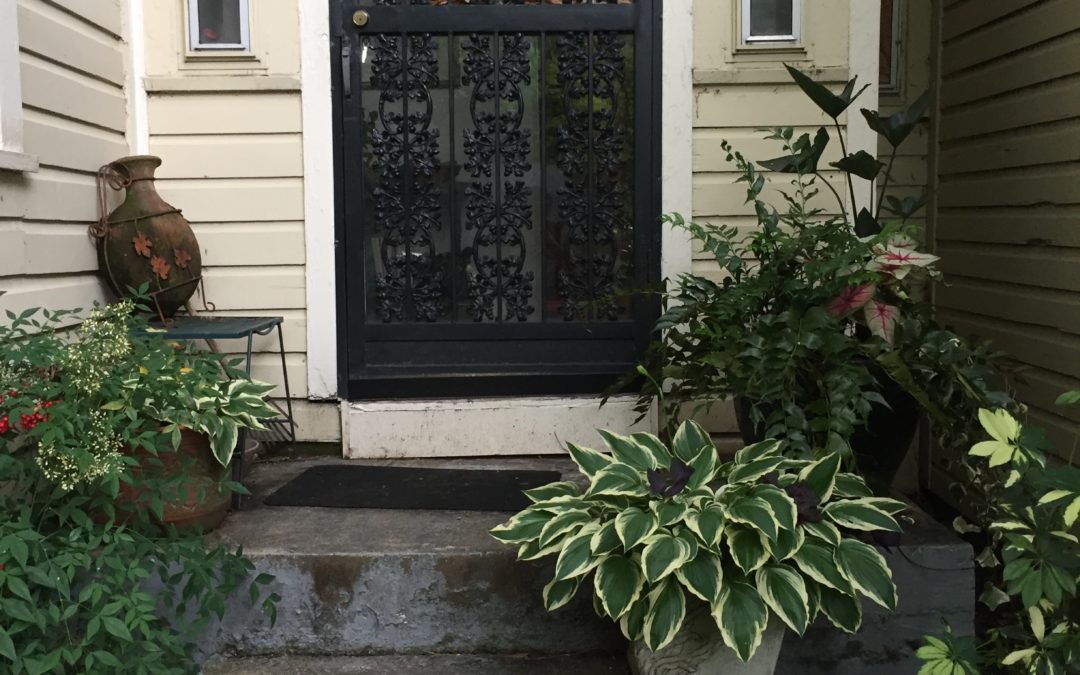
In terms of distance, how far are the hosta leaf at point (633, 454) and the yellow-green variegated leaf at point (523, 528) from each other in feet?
0.70

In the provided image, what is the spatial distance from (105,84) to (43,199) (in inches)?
21.7

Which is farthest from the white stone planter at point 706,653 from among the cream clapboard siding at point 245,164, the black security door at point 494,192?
the cream clapboard siding at point 245,164

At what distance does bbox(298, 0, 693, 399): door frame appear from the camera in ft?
10.9

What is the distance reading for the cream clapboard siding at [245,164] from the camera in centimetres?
331

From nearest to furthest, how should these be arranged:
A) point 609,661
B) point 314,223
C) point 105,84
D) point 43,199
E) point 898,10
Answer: point 609,661 → point 43,199 → point 105,84 → point 314,223 → point 898,10

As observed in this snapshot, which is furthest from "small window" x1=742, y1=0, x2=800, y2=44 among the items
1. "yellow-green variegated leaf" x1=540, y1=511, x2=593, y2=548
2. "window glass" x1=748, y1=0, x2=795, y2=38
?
"yellow-green variegated leaf" x1=540, y1=511, x2=593, y2=548

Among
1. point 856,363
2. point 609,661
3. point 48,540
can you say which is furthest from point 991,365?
point 48,540

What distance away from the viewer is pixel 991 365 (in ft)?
8.36

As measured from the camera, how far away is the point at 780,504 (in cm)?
203

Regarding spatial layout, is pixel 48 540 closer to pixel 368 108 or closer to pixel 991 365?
pixel 368 108

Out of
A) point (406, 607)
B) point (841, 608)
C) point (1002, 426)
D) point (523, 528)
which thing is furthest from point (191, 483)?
point (1002, 426)

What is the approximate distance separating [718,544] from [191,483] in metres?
1.31

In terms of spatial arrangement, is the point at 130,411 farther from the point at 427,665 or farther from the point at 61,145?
the point at 61,145

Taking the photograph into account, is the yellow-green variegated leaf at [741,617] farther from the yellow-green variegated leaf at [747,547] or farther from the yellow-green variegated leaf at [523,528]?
the yellow-green variegated leaf at [523,528]
